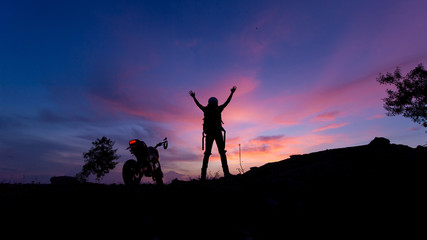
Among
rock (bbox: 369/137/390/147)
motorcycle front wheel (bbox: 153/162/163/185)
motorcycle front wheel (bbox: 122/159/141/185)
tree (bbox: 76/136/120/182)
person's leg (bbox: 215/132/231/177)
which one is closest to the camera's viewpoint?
motorcycle front wheel (bbox: 122/159/141/185)

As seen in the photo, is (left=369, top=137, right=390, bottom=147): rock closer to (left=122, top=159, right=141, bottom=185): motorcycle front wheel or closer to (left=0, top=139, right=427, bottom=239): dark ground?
(left=0, top=139, right=427, bottom=239): dark ground

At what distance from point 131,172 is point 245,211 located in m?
5.02

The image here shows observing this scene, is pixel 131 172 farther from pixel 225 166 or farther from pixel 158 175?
pixel 225 166

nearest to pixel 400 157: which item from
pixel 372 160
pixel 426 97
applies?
pixel 372 160

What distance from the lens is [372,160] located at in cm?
740

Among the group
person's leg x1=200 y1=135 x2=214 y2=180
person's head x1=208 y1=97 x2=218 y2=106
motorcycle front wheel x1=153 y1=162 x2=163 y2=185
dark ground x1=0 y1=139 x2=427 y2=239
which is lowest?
dark ground x1=0 y1=139 x2=427 y2=239

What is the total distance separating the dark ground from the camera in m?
3.53

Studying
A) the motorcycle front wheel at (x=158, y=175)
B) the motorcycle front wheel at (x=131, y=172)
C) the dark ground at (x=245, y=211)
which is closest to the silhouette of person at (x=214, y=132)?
the motorcycle front wheel at (x=158, y=175)

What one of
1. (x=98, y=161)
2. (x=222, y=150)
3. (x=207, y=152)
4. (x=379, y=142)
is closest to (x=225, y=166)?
(x=222, y=150)

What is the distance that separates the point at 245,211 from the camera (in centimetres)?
423

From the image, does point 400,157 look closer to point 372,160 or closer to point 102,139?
point 372,160

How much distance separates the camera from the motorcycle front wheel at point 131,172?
25.4 ft

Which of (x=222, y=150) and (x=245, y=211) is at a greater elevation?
(x=222, y=150)

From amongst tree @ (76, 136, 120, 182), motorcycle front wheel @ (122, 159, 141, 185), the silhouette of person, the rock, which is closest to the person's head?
the silhouette of person
